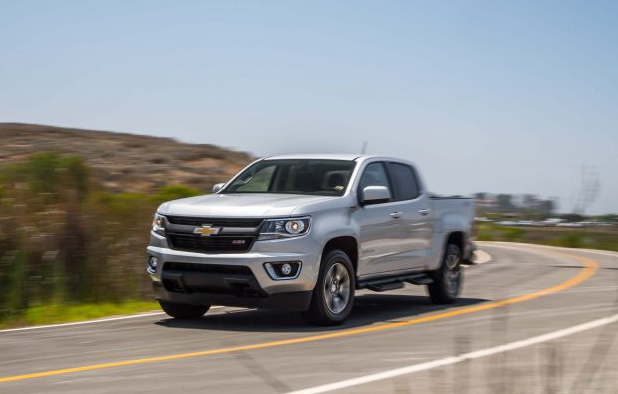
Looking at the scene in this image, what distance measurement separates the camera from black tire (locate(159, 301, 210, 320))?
11.1 m

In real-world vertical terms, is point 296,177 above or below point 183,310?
above

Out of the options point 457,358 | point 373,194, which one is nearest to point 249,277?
point 373,194

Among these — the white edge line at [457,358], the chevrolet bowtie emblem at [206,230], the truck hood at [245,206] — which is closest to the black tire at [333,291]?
the truck hood at [245,206]

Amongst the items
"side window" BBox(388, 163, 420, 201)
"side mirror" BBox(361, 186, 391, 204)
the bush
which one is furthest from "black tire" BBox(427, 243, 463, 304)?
the bush

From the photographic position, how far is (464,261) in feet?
46.5

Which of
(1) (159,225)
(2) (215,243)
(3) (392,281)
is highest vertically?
(1) (159,225)

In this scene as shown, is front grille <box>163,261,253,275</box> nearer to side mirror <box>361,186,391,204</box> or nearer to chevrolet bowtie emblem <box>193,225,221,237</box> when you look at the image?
chevrolet bowtie emblem <box>193,225,221,237</box>

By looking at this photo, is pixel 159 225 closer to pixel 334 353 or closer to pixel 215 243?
pixel 215 243

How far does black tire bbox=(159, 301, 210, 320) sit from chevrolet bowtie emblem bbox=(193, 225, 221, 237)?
111 cm

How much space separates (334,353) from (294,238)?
1876 mm

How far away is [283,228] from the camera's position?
10.2 m

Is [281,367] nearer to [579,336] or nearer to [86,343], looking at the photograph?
[86,343]

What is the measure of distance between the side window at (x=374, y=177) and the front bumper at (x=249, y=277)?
4.87ft

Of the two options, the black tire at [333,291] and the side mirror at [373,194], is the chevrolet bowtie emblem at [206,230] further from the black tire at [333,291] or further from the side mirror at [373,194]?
the side mirror at [373,194]
